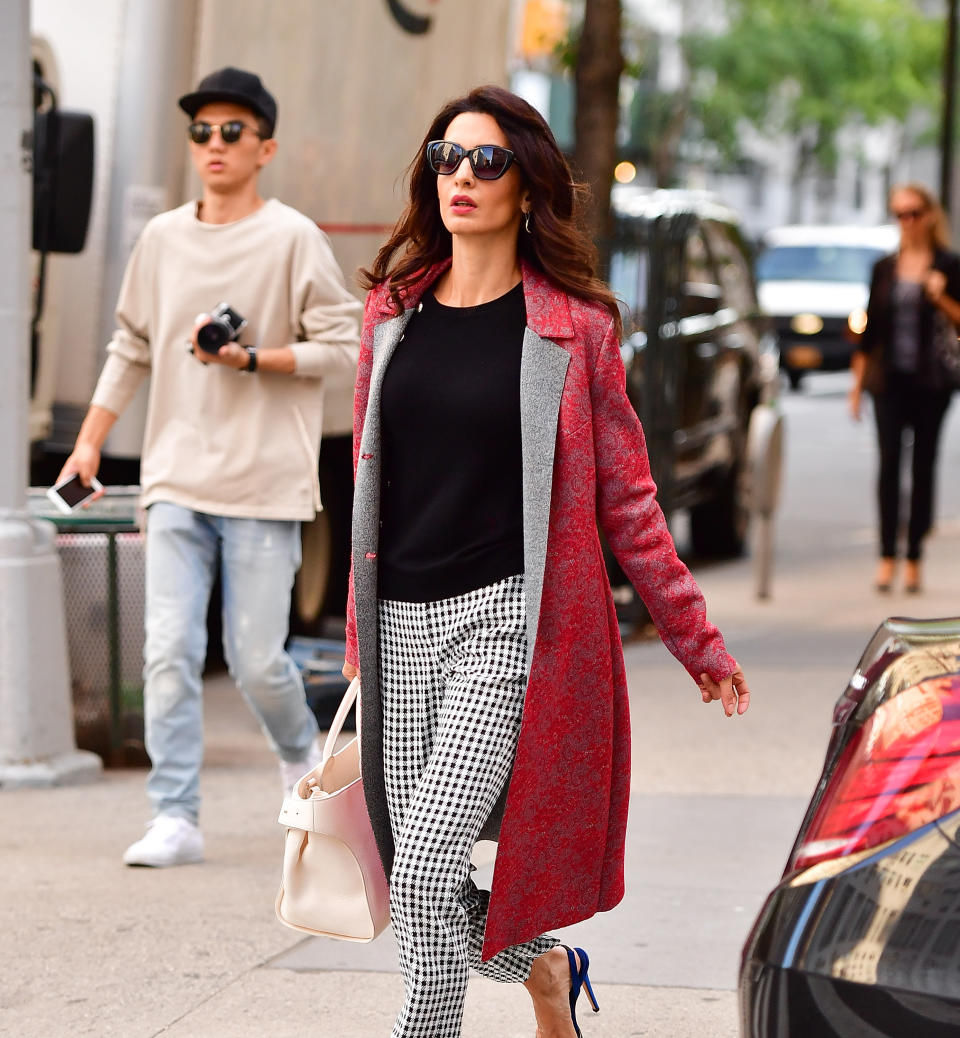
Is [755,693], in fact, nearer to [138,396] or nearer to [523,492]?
[138,396]

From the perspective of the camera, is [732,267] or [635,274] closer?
[635,274]

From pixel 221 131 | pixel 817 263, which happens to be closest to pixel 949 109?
pixel 817 263

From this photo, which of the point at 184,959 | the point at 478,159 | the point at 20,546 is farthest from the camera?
the point at 20,546

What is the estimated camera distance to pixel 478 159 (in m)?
3.41

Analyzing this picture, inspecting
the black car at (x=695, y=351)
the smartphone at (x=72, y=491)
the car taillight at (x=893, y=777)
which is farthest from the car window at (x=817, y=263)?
the car taillight at (x=893, y=777)

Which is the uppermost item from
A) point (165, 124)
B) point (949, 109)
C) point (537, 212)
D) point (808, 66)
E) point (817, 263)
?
point (808, 66)

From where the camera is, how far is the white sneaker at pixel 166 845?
5.22 m

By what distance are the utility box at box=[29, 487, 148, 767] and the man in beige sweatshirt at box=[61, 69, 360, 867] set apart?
1.17 metres

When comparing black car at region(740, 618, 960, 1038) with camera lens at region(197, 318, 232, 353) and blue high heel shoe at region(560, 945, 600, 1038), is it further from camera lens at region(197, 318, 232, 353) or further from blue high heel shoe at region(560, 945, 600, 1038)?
camera lens at region(197, 318, 232, 353)

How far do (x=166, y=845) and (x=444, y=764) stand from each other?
2.13 meters

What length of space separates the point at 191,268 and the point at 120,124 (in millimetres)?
2108

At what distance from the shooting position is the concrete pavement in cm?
417

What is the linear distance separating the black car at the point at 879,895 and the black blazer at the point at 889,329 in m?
7.21

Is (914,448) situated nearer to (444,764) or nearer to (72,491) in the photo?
(72,491)
